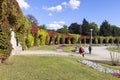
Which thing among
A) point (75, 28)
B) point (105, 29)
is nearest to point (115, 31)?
point (105, 29)

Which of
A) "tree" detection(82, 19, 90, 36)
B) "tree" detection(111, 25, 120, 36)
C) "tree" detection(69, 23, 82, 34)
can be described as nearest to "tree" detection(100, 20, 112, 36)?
"tree" detection(111, 25, 120, 36)

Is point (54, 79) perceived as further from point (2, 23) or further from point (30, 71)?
point (2, 23)

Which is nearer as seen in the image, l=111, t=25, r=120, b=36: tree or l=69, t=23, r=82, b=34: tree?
l=69, t=23, r=82, b=34: tree

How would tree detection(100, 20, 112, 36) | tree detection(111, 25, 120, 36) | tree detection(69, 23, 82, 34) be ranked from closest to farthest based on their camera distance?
1. tree detection(69, 23, 82, 34)
2. tree detection(100, 20, 112, 36)
3. tree detection(111, 25, 120, 36)

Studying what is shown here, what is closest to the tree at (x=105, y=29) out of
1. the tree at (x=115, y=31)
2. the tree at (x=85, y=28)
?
the tree at (x=115, y=31)

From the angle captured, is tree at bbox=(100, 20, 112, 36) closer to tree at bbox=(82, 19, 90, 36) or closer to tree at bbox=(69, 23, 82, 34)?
tree at bbox=(82, 19, 90, 36)

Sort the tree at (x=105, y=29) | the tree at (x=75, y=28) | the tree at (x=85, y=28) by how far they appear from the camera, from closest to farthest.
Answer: the tree at (x=85, y=28), the tree at (x=75, y=28), the tree at (x=105, y=29)

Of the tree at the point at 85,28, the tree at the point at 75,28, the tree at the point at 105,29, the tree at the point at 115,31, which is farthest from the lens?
the tree at the point at 115,31

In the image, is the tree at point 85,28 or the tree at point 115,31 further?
the tree at point 115,31

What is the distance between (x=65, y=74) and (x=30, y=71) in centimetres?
186

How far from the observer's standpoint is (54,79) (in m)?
13.6

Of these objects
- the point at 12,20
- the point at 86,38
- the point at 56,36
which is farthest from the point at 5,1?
the point at 86,38

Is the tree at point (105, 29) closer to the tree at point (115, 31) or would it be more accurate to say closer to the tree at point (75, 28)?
the tree at point (115, 31)

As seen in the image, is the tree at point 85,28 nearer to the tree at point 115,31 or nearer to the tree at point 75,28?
the tree at point 75,28
